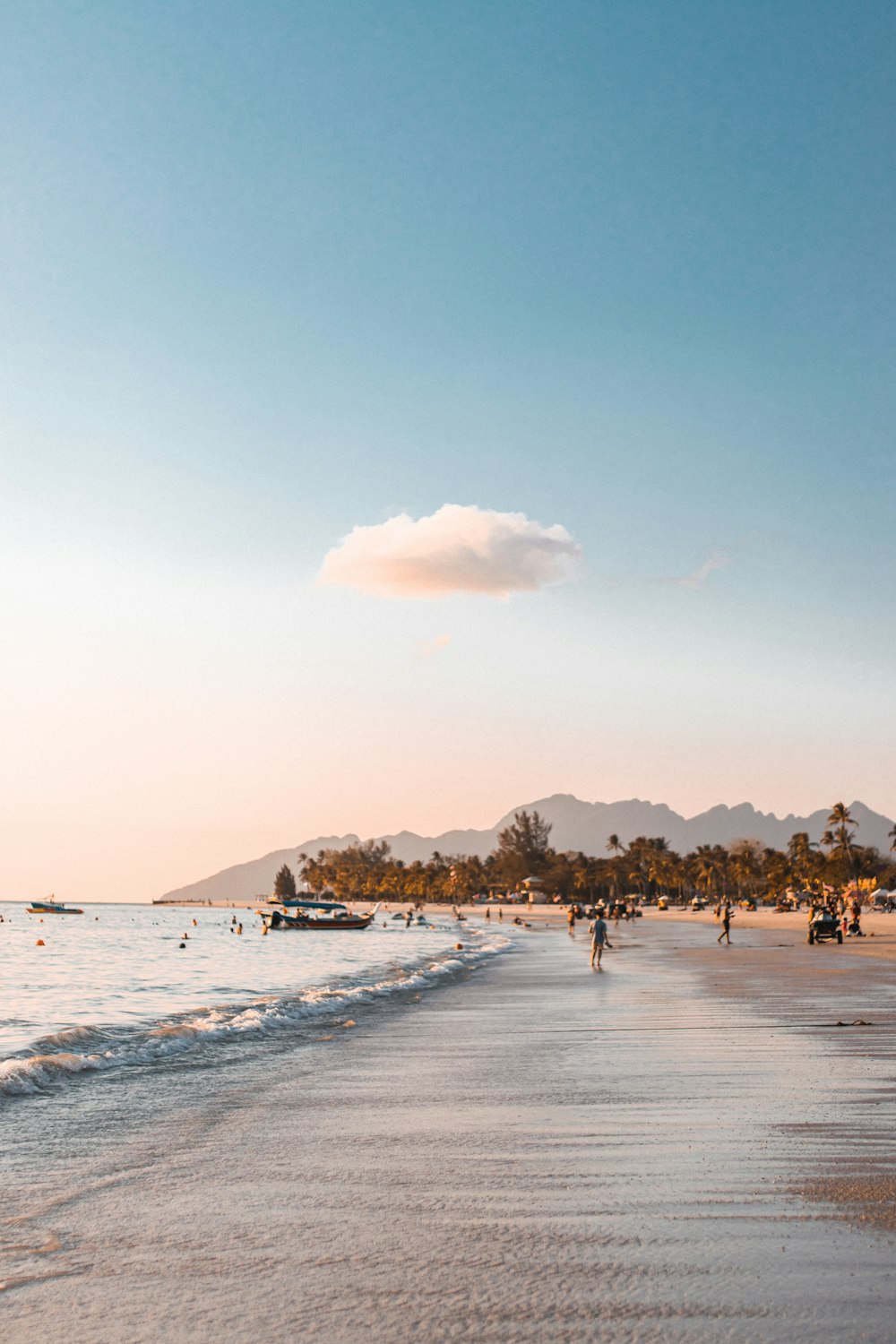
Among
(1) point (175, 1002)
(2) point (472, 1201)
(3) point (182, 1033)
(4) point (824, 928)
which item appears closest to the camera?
(2) point (472, 1201)

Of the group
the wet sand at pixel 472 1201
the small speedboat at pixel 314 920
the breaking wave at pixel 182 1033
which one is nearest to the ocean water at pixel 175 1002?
the breaking wave at pixel 182 1033

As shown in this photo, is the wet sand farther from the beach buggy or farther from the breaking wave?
the beach buggy

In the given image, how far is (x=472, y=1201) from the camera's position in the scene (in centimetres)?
704

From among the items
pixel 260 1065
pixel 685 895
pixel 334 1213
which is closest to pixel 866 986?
pixel 260 1065

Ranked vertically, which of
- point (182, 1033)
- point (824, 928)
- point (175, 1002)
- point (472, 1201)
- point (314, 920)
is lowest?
point (314, 920)

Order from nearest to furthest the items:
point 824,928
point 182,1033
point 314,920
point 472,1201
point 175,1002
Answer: point 472,1201, point 182,1033, point 175,1002, point 824,928, point 314,920

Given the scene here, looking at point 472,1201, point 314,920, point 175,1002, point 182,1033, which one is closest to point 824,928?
point 175,1002

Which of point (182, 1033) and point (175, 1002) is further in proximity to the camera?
point (175, 1002)

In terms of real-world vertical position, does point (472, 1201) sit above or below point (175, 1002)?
A: above

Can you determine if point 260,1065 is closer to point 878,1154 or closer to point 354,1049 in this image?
point 354,1049

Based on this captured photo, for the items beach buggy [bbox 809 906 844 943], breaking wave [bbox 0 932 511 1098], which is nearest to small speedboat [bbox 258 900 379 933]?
beach buggy [bbox 809 906 844 943]

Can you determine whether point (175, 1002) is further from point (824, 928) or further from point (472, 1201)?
point (824, 928)

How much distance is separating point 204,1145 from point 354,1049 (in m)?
7.32

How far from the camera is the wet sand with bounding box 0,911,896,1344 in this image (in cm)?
502
